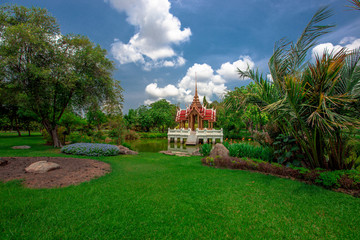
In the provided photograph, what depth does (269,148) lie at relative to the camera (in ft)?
22.4

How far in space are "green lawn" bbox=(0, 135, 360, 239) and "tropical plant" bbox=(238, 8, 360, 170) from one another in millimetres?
1481

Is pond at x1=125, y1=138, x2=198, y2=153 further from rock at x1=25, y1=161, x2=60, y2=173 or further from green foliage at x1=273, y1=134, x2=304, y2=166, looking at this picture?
green foliage at x1=273, y1=134, x2=304, y2=166

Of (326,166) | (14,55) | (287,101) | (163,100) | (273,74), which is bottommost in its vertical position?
(326,166)

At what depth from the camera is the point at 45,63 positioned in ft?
36.3

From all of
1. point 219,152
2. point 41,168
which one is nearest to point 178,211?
point 41,168

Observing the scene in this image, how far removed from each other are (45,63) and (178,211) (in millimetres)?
12783

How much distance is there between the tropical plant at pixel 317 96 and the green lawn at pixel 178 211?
1.48 meters

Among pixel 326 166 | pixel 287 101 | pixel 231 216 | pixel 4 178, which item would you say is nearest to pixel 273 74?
pixel 287 101

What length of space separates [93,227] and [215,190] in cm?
284

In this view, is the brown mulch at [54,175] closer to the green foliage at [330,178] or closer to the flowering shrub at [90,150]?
the flowering shrub at [90,150]

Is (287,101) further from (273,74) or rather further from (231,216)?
(231,216)

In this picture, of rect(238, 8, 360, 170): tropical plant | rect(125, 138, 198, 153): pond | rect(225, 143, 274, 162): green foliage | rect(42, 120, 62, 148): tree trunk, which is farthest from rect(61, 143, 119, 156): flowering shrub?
rect(238, 8, 360, 170): tropical plant

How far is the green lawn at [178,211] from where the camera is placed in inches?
106

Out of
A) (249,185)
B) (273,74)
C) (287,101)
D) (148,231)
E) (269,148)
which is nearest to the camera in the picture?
(148,231)
